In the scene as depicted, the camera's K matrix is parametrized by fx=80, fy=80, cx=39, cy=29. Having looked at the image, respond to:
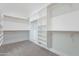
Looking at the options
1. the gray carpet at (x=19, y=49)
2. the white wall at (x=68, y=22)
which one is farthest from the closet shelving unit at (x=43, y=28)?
the gray carpet at (x=19, y=49)

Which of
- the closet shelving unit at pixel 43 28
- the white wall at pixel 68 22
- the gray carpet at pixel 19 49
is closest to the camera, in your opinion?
the gray carpet at pixel 19 49

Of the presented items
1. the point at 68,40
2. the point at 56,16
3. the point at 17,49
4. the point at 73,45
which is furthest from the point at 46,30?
the point at 17,49

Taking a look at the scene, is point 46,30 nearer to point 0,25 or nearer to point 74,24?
point 74,24

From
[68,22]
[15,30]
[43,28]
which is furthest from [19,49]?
[43,28]

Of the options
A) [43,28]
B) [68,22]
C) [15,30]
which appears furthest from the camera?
[43,28]

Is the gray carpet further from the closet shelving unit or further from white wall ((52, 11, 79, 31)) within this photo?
the closet shelving unit

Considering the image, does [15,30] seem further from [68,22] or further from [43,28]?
[43,28]

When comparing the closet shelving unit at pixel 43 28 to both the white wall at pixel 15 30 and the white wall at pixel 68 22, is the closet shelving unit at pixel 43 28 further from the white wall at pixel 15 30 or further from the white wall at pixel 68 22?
the white wall at pixel 15 30

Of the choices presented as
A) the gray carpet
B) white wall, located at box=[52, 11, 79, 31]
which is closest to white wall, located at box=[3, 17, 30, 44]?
the gray carpet

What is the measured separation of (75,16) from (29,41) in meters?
1.12

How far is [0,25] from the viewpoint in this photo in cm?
144

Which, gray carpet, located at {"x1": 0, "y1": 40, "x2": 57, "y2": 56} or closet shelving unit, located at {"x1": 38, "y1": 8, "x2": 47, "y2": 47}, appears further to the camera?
closet shelving unit, located at {"x1": 38, "y1": 8, "x2": 47, "y2": 47}

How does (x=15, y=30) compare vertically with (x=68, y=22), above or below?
below

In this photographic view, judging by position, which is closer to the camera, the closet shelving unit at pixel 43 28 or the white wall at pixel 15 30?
the white wall at pixel 15 30
